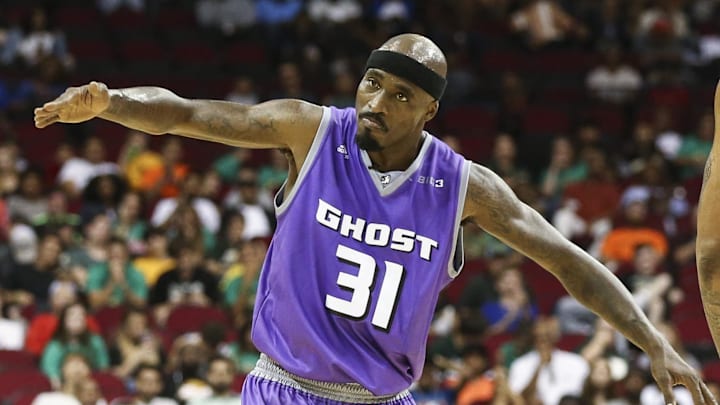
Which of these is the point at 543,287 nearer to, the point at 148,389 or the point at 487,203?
the point at 148,389

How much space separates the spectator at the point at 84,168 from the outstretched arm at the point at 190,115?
9090mm

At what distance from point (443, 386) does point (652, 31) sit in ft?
28.1

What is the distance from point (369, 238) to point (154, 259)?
7532 millimetres

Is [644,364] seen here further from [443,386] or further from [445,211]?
[445,211]

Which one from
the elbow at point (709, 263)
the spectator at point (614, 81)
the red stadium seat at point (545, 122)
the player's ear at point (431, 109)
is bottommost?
the elbow at point (709, 263)

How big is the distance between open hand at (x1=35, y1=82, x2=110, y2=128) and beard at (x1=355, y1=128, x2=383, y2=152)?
0.98 m

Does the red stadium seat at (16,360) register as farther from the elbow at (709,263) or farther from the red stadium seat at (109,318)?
the elbow at (709,263)

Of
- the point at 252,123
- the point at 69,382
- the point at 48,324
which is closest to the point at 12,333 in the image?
the point at 48,324

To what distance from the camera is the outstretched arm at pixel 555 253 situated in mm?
4762

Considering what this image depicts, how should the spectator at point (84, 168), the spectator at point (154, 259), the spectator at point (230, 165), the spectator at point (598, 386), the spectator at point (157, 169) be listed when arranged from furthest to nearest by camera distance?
the spectator at point (230, 165), the spectator at point (157, 169), the spectator at point (84, 168), the spectator at point (154, 259), the spectator at point (598, 386)

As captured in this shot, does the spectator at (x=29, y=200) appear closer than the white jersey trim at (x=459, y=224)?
No

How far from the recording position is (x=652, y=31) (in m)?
16.9

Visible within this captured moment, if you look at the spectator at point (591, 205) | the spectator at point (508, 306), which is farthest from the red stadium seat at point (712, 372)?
the spectator at point (591, 205)

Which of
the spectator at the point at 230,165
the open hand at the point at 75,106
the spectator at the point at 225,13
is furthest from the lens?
the spectator at the point at 225,13
